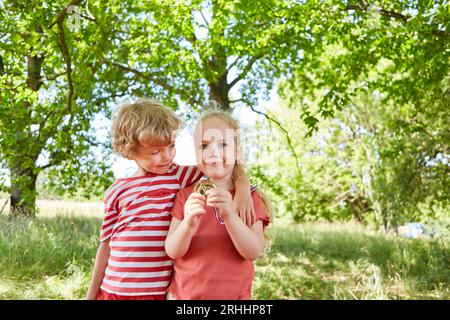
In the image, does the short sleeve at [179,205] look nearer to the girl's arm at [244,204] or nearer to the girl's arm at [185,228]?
the girl's arm at [185,228]

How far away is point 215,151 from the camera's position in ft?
4.48

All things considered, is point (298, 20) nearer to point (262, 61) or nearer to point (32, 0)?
point (262, 61)

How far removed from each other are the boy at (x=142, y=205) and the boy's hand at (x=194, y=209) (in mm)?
158

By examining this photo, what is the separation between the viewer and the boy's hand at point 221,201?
47.8 inches

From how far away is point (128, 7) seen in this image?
7395 mm

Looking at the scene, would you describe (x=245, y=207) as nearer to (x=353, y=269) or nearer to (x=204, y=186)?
(x=204, y=186)

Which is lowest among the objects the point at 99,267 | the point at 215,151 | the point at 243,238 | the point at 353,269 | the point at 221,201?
the point at 353,269

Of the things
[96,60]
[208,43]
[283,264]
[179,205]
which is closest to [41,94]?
[96,60]

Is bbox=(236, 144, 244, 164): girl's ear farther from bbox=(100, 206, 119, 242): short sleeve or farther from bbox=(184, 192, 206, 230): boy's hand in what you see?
bbox=(100, 206, 119, 242): short sleeve

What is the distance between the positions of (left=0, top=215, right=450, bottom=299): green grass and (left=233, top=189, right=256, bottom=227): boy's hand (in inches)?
95.9

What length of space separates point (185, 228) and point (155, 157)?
0.39 m
